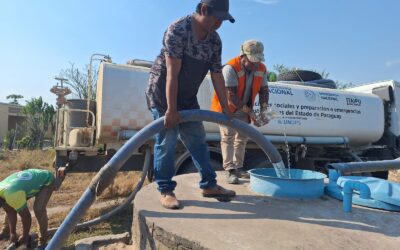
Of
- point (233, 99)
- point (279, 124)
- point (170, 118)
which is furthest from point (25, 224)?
point (279, 124)

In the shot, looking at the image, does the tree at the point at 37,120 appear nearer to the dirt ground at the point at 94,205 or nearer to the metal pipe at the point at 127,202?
the dirt ground at the point at 94,205

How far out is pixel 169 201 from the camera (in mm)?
2916

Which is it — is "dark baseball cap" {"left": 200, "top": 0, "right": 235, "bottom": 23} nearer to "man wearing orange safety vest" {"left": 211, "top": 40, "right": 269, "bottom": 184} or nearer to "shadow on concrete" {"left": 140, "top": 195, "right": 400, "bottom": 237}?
"man wearing orange safety vest" {"left": 211, "top": 40, "right": 269, "bottom": 184}

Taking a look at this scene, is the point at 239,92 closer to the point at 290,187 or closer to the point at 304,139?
the point at 290,187

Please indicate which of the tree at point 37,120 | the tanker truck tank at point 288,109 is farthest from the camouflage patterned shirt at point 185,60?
the tree at point 37,120

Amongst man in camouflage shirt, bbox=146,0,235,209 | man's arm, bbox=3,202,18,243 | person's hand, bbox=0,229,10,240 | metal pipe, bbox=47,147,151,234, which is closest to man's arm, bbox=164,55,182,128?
man in camouflage shirt, bbox=146,0,235,209

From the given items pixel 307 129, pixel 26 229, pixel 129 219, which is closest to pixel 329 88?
pixel 307 129

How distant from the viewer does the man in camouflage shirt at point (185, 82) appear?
9.04ft

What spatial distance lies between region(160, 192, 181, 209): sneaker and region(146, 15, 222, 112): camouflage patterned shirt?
73 centimetres

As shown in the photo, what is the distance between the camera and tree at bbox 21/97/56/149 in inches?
918

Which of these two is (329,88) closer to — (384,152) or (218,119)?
(384,152)

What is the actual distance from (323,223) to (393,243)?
0.48 m

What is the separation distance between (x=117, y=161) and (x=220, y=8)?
4.68 ft

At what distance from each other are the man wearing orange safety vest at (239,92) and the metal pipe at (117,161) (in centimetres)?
67
